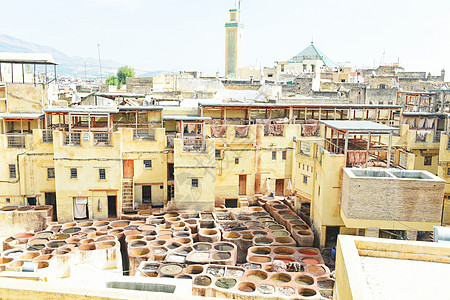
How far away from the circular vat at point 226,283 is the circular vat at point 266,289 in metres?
1.45

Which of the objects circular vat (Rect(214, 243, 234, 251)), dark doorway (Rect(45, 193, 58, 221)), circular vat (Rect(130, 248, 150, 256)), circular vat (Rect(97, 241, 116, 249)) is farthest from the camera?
dark doorway (Rect(45, 193, 58, 221))

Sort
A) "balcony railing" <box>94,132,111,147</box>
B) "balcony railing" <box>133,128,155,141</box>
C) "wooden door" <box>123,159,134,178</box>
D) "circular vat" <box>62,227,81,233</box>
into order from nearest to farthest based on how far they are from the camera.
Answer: "circular vat" <box>62,227,81,233</box> → "balcony railing" <box>94,132,111,147</box> → "wooden door" <box>123,159,134,178</box> → "balcony railing" <box>133,128,155,141</box>

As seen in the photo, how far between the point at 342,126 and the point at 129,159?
16033 mm

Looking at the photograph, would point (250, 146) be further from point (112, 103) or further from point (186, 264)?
point (112, 103)

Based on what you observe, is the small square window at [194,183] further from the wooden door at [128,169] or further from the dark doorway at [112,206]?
the dark doorway at [112,206]

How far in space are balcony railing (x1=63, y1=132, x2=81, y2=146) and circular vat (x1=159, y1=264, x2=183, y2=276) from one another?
1201 centimetres

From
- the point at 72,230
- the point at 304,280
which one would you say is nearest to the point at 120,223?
the point at 72,230

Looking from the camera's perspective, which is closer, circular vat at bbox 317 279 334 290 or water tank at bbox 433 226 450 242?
water tank at bbox 433 226 450 242

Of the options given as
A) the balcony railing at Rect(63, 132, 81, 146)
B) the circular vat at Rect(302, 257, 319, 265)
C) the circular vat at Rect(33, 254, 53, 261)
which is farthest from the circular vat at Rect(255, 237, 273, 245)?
the balcony railing at Rect(63, 132, 81, 146)

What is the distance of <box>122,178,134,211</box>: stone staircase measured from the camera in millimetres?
30750

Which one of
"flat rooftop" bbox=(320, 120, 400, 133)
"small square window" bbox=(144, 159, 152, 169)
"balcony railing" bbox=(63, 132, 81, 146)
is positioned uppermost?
"flat rooftop" bbox=(320, 120, 400, 133)

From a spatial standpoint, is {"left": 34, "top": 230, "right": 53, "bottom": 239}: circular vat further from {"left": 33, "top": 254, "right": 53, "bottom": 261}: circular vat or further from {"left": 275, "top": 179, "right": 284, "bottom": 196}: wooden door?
{"left": 275, "top": 179, "right": 284, "bottom": 196}: wooden door

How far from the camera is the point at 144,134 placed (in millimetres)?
33750

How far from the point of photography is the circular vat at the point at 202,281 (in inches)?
814
